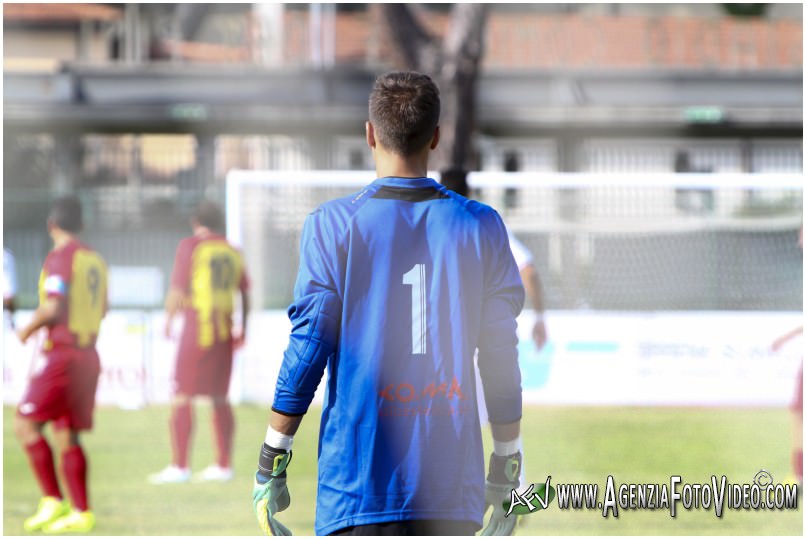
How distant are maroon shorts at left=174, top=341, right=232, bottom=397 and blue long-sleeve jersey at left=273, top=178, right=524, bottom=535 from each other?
18.7 feet

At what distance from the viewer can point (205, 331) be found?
8789mm

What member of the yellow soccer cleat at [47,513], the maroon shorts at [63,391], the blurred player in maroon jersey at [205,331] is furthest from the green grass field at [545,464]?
the maroon shorts at [63,391]

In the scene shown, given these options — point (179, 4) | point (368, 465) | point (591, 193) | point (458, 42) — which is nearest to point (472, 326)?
point (368, 465)

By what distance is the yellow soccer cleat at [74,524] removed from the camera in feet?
21.5

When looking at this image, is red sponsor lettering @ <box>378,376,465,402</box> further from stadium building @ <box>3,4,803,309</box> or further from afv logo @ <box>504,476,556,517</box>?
stadium building @ <box>3,4,803,309</box>

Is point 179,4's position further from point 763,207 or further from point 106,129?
point 763,207

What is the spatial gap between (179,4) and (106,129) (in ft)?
12.7

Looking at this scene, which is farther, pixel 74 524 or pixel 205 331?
pixel 205 331

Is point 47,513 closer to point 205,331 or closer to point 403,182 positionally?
point 205,331

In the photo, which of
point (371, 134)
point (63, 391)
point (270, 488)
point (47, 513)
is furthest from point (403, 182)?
point (47, 513)

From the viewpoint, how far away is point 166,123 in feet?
76.8

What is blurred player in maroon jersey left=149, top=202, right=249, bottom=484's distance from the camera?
8.45 meters

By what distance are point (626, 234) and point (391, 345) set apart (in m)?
11.2

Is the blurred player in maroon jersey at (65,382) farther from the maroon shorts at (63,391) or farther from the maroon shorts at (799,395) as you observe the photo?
the maroon shorts at (799,395)
